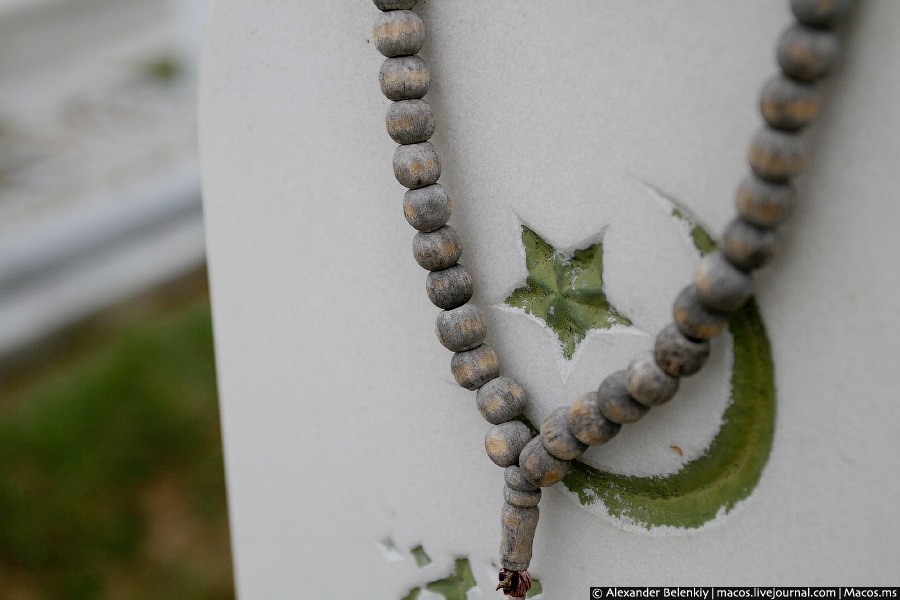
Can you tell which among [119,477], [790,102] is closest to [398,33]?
[790,102]

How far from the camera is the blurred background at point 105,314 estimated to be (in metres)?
1.50

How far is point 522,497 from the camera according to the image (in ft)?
1.91

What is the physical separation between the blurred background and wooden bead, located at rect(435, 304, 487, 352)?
1.07 metres

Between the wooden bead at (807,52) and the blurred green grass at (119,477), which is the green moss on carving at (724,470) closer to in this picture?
the wooden bead at (807,52)

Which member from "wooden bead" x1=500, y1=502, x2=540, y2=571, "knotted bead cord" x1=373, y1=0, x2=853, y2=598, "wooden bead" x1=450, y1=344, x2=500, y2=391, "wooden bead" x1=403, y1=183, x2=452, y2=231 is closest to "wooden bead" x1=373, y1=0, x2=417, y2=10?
"knotted bead cord" x1=373, y1=0, x2=853, y2=598

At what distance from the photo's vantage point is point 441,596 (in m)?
0.72

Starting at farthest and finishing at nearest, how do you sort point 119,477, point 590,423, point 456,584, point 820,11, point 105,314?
1. point 105,314
2. point 119,477
3. point 456,584
4. point 590,423
5. point 820,11

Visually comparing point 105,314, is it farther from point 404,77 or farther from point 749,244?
point 749,244

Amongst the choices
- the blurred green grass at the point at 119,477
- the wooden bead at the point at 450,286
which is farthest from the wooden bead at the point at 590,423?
the blurred green grass at the point at 119,477

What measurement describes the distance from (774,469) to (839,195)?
167mm

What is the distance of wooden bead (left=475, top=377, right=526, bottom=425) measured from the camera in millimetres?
586

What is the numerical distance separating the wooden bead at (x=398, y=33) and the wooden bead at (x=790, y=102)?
0.73 feet

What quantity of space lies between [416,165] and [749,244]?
0.70 feet

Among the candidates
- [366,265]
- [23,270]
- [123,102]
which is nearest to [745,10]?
[366,265]
